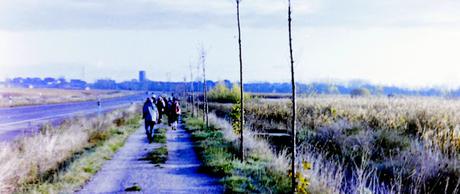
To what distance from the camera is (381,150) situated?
63.6 ft

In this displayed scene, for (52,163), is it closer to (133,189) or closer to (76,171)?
(76,171)

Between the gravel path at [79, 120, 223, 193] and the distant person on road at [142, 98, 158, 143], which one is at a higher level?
the distant person on road at [142, 98, 158, 143]

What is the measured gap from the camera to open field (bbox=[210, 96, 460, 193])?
1340 centimetres

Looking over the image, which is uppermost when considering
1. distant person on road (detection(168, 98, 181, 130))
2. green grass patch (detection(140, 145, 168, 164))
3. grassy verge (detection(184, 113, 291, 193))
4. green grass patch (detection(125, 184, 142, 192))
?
distant person on road (detection(168, 98, 181, 130))

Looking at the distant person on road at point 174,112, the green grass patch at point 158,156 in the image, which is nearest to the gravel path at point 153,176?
the green grass patch at point 158,156

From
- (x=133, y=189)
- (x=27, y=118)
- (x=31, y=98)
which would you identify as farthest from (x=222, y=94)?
(x=133, y=189)

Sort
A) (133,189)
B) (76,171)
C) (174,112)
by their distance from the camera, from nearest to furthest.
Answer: (133,189)
(76,171)
(174,112)

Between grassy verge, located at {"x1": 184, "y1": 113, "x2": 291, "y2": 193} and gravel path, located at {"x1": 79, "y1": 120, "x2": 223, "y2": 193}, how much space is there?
36 centimetres

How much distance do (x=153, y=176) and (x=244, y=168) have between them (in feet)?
7.77

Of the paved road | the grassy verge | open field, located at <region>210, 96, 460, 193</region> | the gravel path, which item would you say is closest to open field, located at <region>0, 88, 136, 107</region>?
the paved road

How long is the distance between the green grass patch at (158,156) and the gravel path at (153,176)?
0.65 ft

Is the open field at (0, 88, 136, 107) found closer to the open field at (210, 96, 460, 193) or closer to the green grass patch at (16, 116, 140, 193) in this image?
the open field at (210, 96, 460, 193)

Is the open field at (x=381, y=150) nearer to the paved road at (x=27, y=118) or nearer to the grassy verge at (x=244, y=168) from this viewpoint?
the grassy verge at (x=244, y=168)

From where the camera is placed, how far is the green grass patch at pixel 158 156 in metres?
17.1
